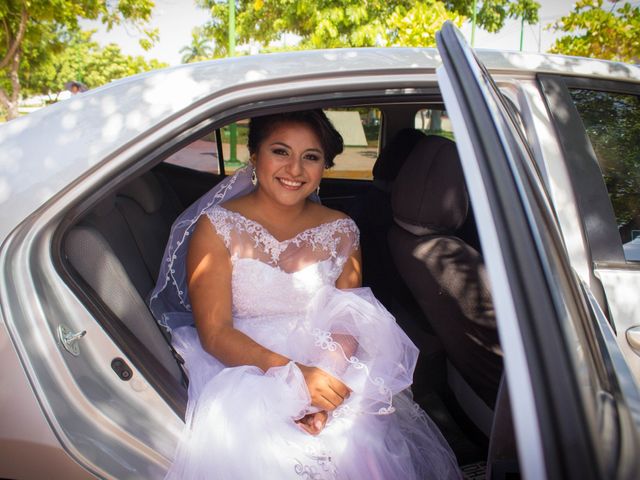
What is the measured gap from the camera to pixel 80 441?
3.82ft

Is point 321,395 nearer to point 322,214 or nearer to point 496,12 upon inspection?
point 322,214

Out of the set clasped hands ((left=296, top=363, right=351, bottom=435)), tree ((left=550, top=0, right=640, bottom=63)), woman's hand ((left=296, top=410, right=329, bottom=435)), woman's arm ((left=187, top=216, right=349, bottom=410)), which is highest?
tree ((left=550, top=0, right=640, bottom=63))

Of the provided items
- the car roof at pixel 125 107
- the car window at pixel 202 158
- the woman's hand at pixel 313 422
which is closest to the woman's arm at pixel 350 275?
the woman's hand at pixel 313 422

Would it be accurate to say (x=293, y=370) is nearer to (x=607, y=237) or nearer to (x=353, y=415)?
(x=353, y=415)

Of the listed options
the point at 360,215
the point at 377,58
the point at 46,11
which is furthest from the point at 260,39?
the point at 377,58

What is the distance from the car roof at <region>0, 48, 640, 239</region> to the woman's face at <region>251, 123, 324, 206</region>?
0.44m

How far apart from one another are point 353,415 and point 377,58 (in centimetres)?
108

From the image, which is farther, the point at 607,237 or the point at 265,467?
the point at 607,237

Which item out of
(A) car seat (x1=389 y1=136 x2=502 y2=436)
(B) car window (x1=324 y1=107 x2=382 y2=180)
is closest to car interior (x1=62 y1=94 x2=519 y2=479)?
(A) car seat (x1=389 y1=136 x2=502 y2=436)

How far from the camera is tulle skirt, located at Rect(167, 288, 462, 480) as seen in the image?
1300 mm

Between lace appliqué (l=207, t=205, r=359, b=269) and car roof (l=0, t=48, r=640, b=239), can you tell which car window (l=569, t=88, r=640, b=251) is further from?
lace appliqué (l=207, t=205, r=359, b=269)

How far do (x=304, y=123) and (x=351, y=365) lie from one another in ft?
3.05

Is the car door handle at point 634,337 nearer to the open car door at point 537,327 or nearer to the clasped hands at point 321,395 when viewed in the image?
the open car door at point 537,327

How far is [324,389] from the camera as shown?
1493 millimetres
